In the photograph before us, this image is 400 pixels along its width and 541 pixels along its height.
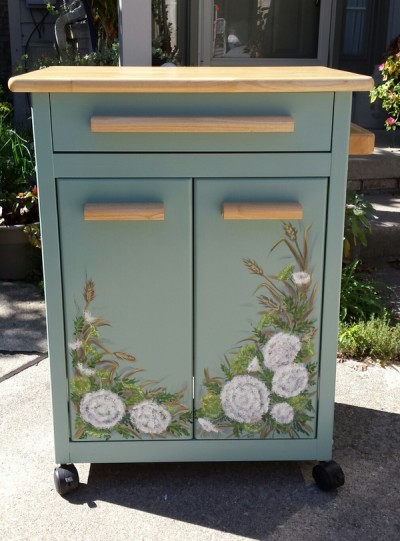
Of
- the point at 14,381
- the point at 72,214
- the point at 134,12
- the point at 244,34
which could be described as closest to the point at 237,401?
the point at 72,214

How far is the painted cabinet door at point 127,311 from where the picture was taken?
215 cm

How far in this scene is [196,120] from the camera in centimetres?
205

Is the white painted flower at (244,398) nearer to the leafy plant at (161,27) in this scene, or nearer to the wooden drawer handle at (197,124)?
the wooden drawer handle at (197,124)

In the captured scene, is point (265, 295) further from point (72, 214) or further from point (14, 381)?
point (14, 381)

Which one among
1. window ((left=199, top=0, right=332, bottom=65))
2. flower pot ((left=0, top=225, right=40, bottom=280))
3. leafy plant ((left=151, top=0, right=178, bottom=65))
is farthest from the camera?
window ((left=199, top=0, right=332, bottom=65))

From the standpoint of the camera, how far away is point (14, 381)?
3180mm

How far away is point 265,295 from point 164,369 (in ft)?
1.35

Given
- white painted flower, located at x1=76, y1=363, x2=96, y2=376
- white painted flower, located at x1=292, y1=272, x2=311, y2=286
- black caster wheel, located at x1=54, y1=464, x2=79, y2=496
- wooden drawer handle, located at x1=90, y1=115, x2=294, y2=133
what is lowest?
black caster wheel, located at x1=54, y1=464, x2=79, y2=496

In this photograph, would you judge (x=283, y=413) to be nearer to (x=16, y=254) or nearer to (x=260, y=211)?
(x=260, y=211)

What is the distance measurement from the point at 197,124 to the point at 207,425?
997 mm

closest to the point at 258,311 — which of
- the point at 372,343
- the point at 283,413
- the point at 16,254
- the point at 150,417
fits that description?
the point at 283,413

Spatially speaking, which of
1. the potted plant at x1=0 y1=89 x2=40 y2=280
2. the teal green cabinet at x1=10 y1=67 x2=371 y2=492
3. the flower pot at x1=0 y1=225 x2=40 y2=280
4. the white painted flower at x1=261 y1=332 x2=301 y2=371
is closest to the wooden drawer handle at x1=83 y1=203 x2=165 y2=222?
Result: the teal green cabinet at x1=10 y1=67 x2=371 y2=492

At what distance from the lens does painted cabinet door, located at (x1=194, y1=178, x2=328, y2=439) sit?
7.14 feet

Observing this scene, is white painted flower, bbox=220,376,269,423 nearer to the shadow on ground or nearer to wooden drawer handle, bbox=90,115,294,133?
the shadow on ground
